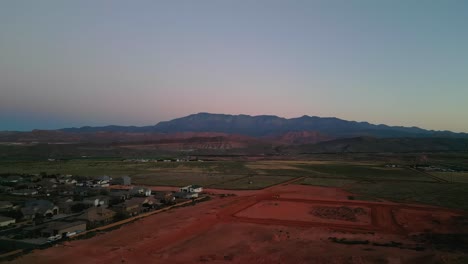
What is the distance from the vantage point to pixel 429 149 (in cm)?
12494

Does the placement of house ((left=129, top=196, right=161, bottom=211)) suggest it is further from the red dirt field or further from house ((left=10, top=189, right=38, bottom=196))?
house ((left=10, top=189, right=38, bottom=196))

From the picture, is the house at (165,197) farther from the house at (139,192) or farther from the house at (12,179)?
the house at (12,179)

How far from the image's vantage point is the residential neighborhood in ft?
78.9

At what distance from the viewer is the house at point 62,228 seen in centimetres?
2381

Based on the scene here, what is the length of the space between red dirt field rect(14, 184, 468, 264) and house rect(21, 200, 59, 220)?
26.0 feet

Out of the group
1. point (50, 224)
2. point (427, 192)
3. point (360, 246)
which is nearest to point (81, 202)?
point (50, 224)

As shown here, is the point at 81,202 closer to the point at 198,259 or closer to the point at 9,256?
the point at 9,256

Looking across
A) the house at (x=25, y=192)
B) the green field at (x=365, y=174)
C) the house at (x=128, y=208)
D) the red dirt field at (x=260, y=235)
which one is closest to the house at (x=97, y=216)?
the house at (x=128, y=208)

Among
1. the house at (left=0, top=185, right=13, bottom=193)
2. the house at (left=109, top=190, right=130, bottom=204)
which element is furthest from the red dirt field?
the house at (left=0, top=185, right=13, bottom=193)

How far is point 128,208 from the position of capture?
105ft

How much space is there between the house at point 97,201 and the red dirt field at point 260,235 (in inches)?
263

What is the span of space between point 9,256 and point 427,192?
4263cm

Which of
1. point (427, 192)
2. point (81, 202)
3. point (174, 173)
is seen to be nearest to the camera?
point (81, 202)

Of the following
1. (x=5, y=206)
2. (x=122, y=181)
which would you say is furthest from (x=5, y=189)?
(x=122, y=181)
